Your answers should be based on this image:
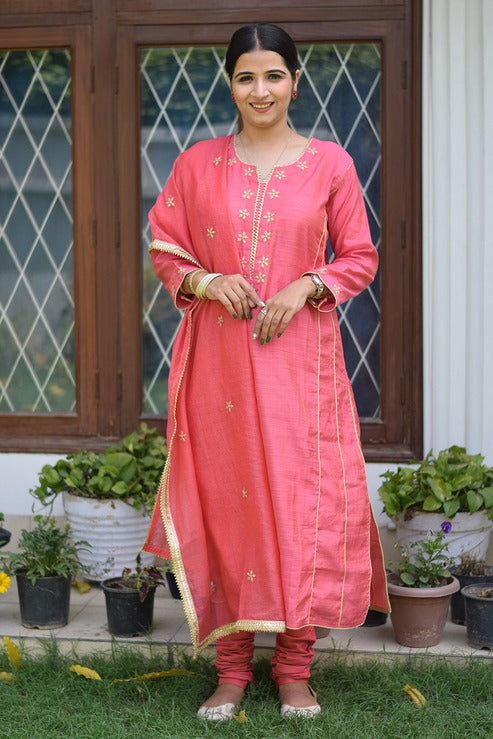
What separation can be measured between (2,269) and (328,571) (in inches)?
91.4

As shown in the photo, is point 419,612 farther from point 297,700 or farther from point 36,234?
point 36,234

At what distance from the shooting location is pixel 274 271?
296 centimetres

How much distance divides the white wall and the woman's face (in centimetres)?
139

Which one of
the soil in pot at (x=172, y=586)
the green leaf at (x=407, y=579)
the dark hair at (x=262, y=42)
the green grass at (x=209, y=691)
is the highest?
the dark hair at (x=262, y=42)

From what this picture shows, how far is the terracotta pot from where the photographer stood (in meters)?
3.45

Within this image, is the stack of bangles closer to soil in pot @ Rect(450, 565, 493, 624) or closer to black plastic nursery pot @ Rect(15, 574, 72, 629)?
black plastic nursery pot @ Rect(15, 574, 72, 629)

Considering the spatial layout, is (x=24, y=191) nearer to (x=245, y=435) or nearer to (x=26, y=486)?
(x=26, y=486)

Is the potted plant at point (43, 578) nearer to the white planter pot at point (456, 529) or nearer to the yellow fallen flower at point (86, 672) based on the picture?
the yellow fallen flower at point (86, 672)

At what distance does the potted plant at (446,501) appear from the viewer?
3.83 meters

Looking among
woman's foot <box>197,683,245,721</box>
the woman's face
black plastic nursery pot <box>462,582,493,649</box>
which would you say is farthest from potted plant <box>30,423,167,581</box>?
the woman's face

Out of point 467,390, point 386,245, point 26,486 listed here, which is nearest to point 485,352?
point 467,390

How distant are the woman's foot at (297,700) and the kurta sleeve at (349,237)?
3.48ft

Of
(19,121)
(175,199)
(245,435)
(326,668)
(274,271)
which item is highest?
(19,121)

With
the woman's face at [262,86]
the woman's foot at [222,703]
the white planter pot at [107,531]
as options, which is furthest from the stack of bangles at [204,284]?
the white planter pot at [107,531]
